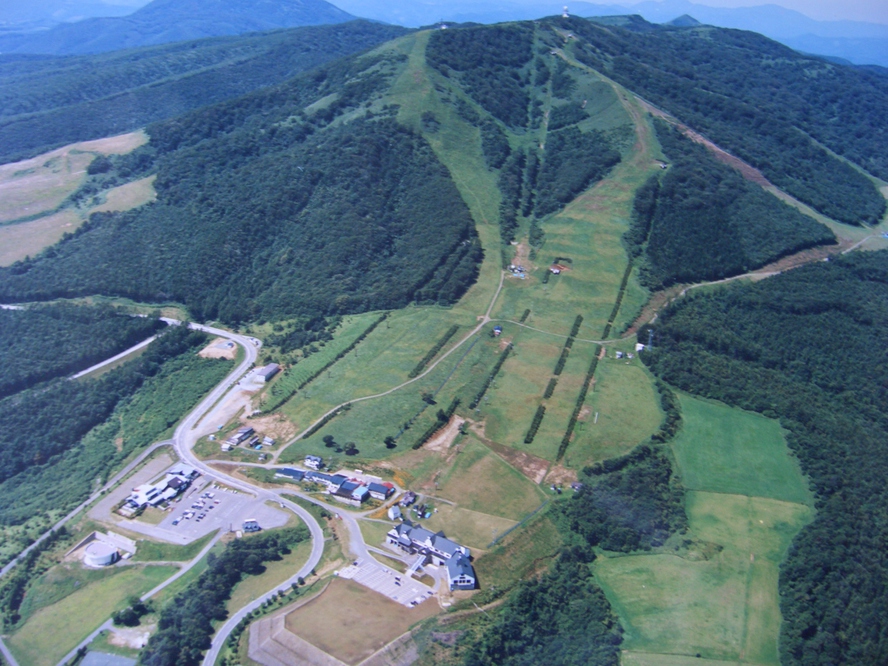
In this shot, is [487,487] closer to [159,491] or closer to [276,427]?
[276,427]

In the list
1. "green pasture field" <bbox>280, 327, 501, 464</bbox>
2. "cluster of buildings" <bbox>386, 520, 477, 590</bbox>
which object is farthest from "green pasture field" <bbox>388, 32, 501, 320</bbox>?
"cluster of buildings" <bbox>386, 520, 477, 590</bbox>

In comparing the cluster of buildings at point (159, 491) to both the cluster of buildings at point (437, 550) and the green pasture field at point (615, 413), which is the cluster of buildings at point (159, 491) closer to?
the cluster of buildings at point (437, 550)

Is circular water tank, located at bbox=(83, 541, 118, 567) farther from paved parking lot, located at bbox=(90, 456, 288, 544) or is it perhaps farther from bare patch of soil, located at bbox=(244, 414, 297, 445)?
bare patch of soil, located at bbox=(244, 414, 297, 445)

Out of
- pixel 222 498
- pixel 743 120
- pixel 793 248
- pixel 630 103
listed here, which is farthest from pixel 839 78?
pixel 222 498

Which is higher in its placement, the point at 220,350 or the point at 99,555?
the point at 220,350

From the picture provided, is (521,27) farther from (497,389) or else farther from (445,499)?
(445,499)

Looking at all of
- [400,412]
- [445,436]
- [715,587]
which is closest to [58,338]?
[400,412]
